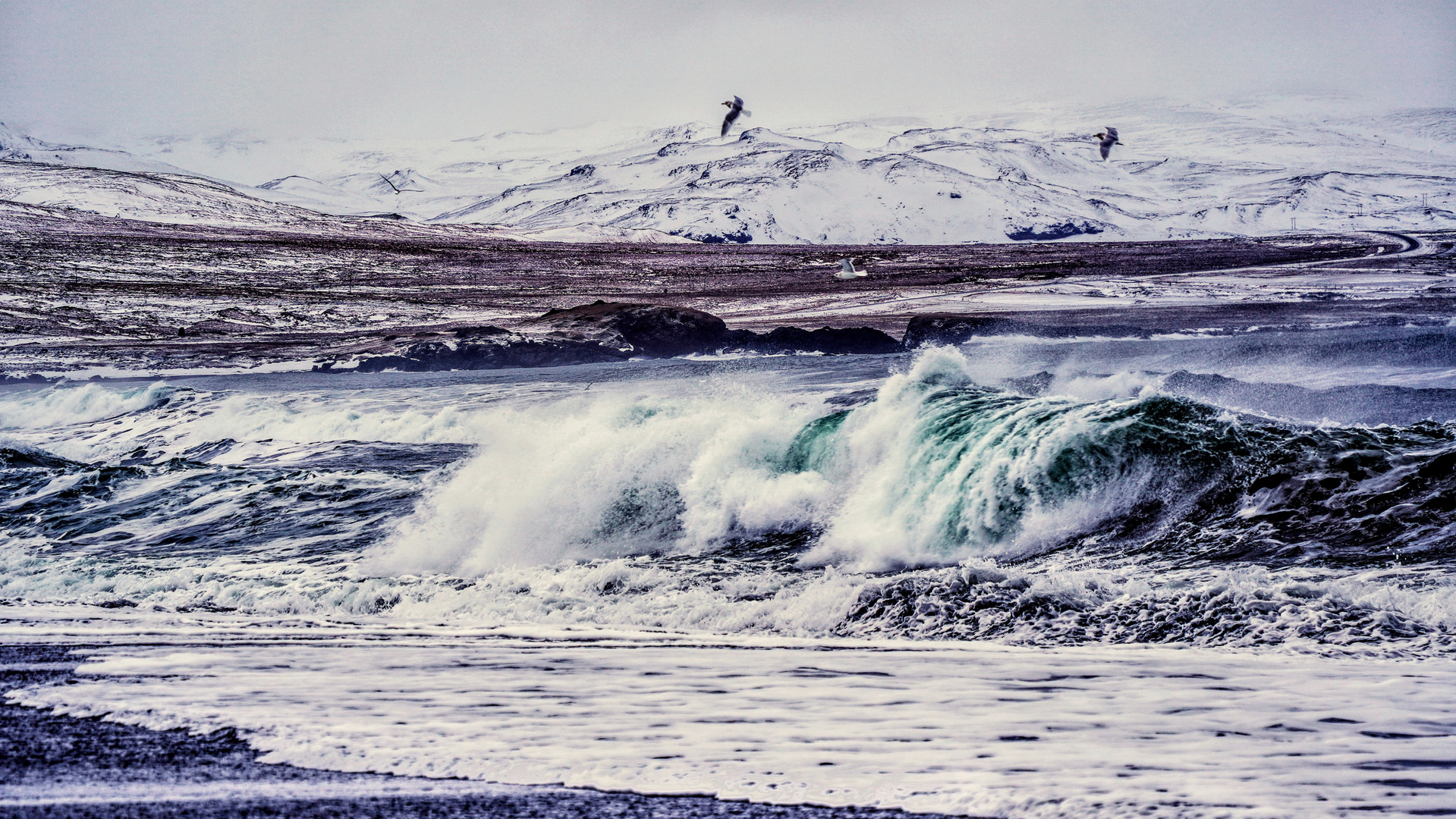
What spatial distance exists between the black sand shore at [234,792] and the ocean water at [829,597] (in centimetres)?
16

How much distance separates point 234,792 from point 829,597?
4.76m

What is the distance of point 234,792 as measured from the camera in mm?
3699

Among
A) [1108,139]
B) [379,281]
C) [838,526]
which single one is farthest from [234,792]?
[379,281]

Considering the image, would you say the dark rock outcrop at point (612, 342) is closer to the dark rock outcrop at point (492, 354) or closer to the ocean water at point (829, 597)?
the dark rock outcrop at point (492, 354)

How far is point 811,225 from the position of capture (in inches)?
6294

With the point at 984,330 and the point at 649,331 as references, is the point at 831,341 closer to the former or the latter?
the point at 984,330

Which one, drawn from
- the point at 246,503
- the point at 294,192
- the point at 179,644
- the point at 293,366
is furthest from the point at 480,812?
the point at 294,192

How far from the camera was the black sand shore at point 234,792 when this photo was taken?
352 centimetres

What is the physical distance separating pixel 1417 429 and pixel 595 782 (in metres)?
9.02

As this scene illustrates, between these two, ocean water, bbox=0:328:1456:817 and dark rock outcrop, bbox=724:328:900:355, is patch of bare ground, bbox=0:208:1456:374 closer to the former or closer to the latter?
dark rock outcrop, bbox=724:328:900:355

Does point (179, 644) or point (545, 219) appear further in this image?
point (545, 219)

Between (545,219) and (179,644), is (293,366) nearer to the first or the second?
(179,644)

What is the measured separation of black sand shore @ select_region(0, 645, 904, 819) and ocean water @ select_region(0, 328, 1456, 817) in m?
0.16

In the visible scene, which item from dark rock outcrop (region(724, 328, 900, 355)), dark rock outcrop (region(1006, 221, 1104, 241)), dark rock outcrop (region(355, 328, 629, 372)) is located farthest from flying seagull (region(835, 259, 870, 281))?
dark rock outcrop (region(1006, 221, 1104, 241))
